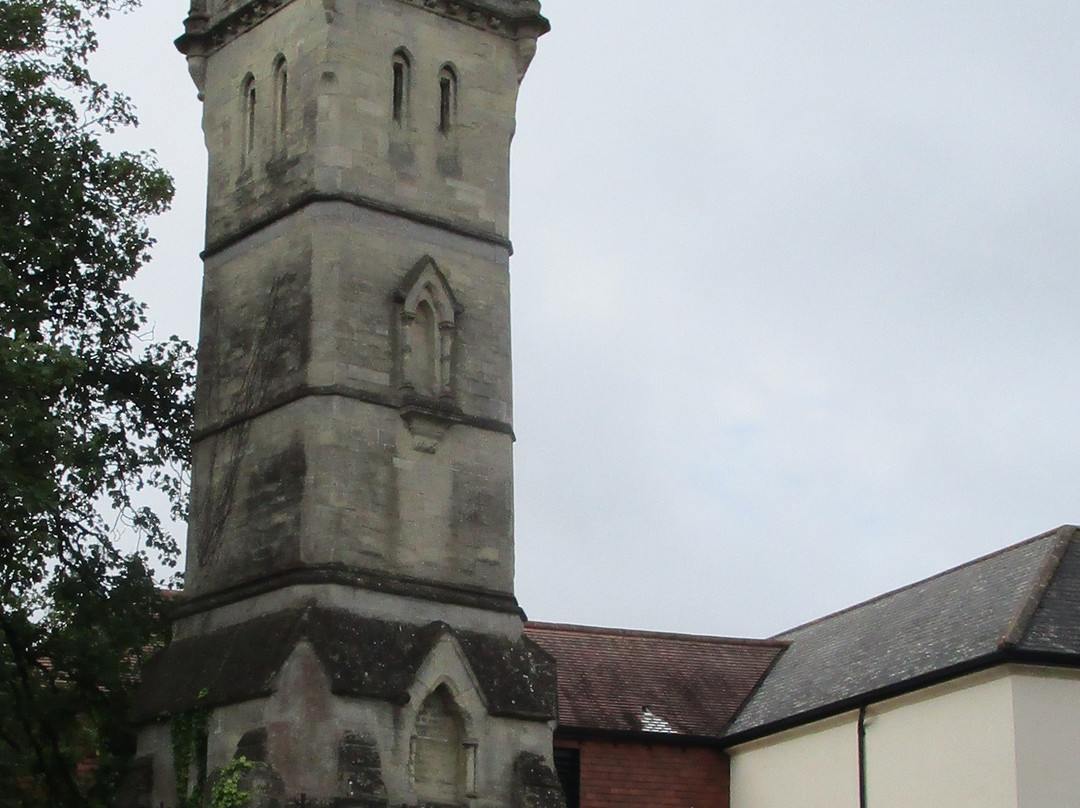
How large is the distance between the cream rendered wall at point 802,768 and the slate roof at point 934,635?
11.7 inches

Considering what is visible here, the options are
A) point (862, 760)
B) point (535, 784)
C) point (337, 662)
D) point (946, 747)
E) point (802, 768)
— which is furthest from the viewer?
point (802, 768)

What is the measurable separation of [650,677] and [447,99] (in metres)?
11.6

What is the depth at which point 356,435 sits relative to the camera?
1238 inches

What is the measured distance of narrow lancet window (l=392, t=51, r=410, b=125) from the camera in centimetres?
3344

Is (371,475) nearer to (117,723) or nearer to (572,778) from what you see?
(117,723)

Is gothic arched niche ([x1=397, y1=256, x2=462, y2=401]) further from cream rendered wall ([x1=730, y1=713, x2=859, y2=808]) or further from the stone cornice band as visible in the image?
cream rendered wall ([x1=730, y1=713, x2=859, y2=808])

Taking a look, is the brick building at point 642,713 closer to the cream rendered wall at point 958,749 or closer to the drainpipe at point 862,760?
the cream rendered wall at point 958,749

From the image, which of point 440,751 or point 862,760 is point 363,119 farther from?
point 862,760

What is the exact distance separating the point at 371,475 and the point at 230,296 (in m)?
4.15

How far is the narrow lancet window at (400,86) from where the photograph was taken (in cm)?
3344

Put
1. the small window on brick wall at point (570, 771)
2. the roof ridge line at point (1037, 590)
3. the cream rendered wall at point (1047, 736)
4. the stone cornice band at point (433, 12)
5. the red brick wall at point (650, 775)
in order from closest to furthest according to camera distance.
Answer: the cream rendered wall at point (1047, 736), the roof ridge line at point (1037, 590), the stone cornice band at point (433, 12), the small window on brick wall at point (570, 771), the red brick wall at point (650, 775)

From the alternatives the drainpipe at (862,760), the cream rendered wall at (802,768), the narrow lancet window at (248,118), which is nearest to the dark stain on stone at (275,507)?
the narrow lancet window at (248,118)

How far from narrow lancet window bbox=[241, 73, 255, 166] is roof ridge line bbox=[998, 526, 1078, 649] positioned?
13323mm

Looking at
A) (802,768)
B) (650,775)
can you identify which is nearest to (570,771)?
(650,775)
